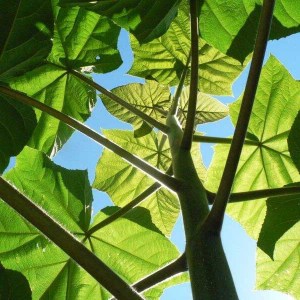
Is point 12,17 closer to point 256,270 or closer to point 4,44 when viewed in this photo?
point 4,44

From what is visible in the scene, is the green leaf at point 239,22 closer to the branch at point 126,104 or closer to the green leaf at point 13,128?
the branch at point 126,104

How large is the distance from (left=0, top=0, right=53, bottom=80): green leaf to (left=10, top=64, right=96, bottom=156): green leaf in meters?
0.28

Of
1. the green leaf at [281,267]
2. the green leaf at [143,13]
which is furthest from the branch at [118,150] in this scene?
the green leaf at [281,267]

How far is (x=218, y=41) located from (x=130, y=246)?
0.70 meters

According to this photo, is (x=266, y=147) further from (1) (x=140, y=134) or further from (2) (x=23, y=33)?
(2) (x=23, y=33)

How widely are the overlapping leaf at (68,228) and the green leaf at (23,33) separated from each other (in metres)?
0.28

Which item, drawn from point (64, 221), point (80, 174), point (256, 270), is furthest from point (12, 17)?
point (256, 270)

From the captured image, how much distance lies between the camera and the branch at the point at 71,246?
0.77 m

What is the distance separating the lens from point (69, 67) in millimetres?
1683

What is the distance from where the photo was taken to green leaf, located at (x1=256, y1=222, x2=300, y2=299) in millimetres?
1670

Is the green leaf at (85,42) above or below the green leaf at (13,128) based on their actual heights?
above

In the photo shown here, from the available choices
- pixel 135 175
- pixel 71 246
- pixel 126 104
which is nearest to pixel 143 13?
pixel 126 104

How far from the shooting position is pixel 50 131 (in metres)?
1.78

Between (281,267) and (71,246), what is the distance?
1.04 metres
